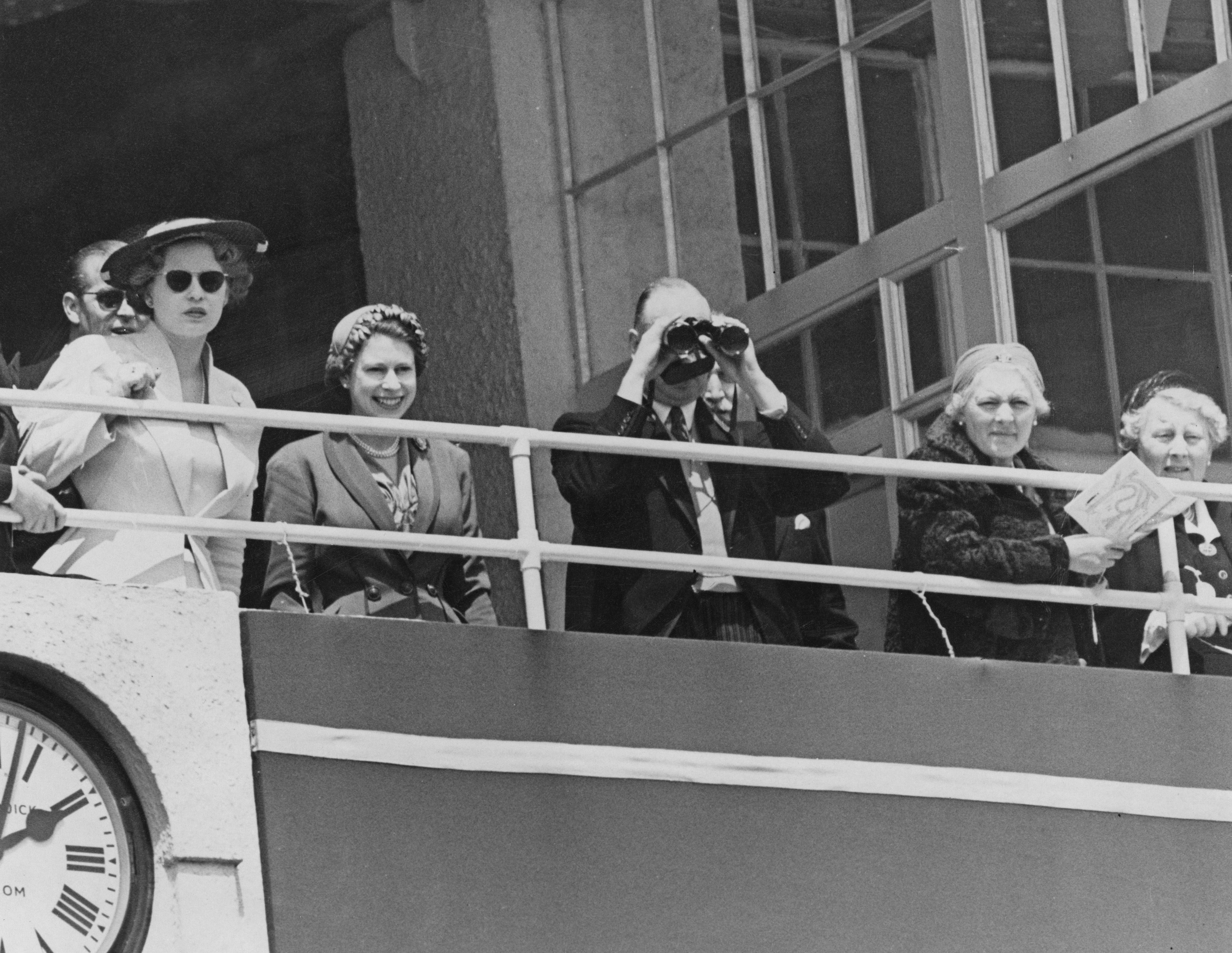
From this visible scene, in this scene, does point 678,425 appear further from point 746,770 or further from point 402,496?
point 746,770

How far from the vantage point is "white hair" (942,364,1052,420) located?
9.46 meters

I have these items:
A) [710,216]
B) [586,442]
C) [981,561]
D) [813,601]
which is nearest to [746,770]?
[813,601]

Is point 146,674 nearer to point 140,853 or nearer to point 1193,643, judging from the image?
point 140,853

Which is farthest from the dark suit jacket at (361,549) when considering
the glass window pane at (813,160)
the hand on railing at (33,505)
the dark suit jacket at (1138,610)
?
the glass window pane at (813,160)

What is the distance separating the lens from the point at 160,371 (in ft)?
29.8

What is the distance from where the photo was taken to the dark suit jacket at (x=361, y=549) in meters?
9.12

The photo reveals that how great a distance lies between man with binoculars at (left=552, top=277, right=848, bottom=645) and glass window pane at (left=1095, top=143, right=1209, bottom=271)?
323 centimetres

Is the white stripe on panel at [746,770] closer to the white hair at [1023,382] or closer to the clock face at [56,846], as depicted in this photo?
the clock face at [56,846]

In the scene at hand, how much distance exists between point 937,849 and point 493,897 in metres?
1.26

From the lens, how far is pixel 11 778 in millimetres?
8430

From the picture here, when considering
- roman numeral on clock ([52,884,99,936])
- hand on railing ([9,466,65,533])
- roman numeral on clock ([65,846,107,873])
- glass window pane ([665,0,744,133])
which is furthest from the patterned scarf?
glass window pane ([665,0,744,133])

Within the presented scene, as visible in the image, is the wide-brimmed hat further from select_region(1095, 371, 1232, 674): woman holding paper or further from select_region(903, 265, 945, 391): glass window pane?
select_region(903, 265, 945, 391): glass window pane

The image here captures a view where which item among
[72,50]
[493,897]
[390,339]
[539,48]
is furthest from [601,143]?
[493,897]

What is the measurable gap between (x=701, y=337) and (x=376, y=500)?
3.18 ft
